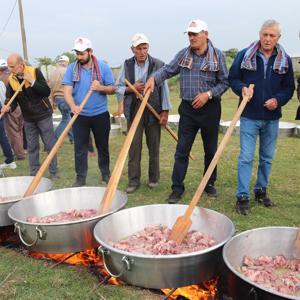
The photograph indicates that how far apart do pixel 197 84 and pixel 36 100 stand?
95.0 inches

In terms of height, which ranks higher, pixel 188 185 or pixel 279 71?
pixel 279 71

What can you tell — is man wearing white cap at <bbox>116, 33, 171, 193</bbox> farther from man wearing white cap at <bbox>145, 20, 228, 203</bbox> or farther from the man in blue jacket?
the man in blue jacket

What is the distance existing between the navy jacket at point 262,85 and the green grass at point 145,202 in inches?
43.4

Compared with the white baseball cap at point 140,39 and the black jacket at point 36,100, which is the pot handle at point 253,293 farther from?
the black jacket at point 36,100

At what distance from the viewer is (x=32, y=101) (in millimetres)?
5660

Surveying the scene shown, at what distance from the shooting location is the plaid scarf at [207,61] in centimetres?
442

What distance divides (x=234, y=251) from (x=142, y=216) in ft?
3.21

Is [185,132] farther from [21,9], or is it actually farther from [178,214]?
[21,9]

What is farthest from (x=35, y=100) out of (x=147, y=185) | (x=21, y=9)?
(x=21, y=9)

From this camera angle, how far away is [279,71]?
4105 millimetres

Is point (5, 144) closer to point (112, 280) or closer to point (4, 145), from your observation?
point (4, 145)

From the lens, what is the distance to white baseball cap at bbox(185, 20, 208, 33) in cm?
425

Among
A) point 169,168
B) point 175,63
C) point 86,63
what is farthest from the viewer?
point 169,168

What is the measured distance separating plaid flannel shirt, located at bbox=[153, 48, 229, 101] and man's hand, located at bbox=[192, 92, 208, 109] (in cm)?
10
